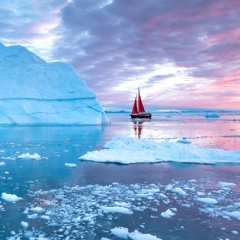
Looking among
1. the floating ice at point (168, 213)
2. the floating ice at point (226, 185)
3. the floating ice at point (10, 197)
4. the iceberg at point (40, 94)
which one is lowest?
the floating ice at point (226, 185)

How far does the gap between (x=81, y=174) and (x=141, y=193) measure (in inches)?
88.9

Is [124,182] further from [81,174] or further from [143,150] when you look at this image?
[143,150]

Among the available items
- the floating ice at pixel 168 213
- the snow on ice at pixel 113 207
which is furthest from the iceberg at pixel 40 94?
the floating ice at pixel 168 213

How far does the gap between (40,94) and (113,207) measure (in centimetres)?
2796

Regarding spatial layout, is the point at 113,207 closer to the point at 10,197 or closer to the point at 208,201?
the point at 208,201

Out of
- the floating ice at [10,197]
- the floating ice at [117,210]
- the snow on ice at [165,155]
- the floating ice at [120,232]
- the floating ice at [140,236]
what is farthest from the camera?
the snow on ice at [165,155]

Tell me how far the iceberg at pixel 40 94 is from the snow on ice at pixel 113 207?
83.7ft

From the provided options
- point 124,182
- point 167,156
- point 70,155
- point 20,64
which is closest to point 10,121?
point 20,64

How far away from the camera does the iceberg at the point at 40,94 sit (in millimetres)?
30062

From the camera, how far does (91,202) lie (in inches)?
210

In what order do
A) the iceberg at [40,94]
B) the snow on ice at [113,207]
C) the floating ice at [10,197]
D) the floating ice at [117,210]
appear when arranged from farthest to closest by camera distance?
1. the iceberg at [40,94]
2. the floating ice at [10,197]
3. the floating ice at [117,210]
4. the snow on ice at [113,207]

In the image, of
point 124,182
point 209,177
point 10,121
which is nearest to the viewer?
point 124,182

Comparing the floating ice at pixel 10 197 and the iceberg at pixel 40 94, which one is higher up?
the iceberg at pixel 40 94

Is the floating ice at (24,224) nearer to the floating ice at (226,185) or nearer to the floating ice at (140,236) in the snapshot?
the floating ice at (140,236)
